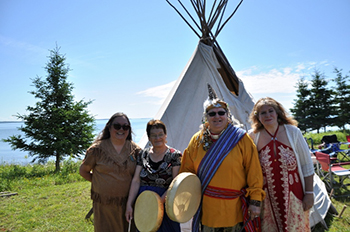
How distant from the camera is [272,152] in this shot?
2.00 meters

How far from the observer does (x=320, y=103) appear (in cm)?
1839

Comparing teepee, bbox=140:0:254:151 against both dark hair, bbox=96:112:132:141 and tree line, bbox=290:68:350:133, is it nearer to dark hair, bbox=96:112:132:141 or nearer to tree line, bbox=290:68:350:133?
dark hair, bbox=96:112:132:141

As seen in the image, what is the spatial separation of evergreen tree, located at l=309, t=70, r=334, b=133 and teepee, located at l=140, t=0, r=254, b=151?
683 inches

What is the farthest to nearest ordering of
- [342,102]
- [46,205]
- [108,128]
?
[342,102], [46,205], [108,128]

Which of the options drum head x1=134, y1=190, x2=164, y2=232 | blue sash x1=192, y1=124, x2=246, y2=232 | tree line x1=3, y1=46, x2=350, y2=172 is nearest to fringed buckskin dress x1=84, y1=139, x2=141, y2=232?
drum head x1=134, y1=190, x2=164, y2=232

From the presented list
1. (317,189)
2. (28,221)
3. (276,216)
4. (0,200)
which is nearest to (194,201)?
(276,216)

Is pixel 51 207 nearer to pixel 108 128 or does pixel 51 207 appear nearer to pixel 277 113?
pixel 108 128

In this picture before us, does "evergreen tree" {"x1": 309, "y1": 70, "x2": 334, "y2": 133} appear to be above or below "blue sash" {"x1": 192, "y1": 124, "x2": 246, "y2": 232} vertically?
above

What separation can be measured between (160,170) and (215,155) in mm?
537

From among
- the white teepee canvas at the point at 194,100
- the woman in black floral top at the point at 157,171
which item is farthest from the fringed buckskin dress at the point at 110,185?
the white teepee canvas at the point at 194,100

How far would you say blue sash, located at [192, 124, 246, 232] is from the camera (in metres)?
1.87

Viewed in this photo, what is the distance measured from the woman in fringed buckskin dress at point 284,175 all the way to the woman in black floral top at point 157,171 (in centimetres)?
80

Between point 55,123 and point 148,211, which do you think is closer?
point 148,211

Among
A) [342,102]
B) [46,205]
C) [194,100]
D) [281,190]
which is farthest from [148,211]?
[342,102]
